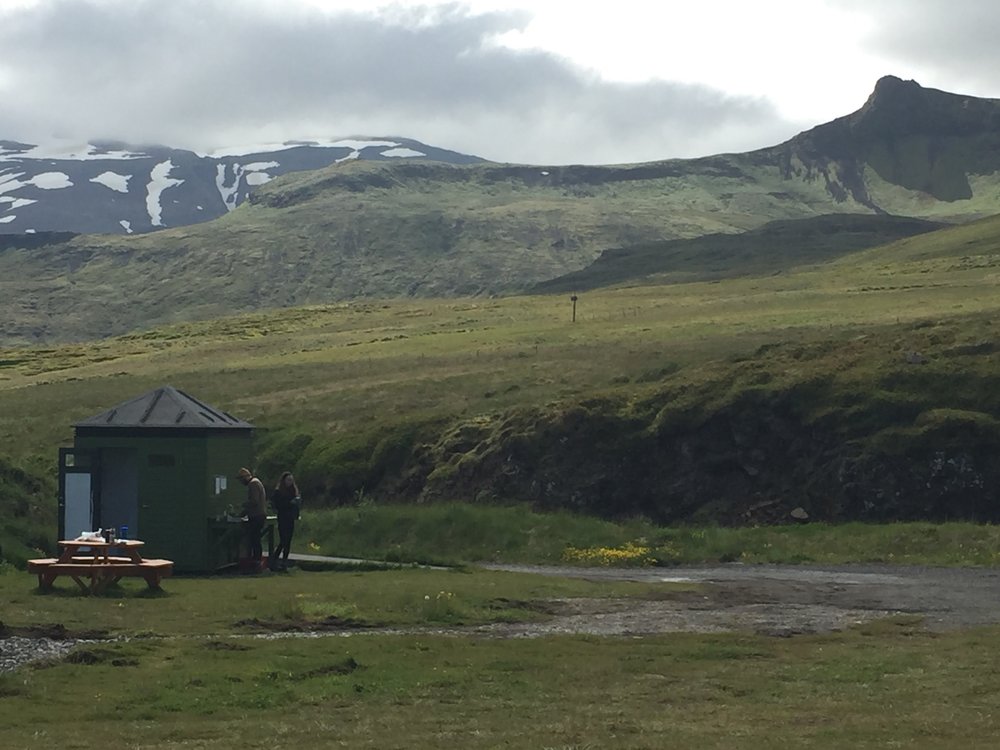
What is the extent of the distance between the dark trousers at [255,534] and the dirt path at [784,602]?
6756 millimetres

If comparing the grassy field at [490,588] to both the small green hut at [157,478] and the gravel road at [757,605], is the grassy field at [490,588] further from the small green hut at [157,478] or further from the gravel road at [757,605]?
the small green hut at [157,478]

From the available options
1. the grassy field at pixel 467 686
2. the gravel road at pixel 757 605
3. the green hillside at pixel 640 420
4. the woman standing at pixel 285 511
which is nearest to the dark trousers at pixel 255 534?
the woman standing at pixel 285 511

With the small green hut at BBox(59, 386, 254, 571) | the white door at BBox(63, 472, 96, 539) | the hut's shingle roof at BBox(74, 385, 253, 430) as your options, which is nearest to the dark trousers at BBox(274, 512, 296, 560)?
the small green hut at BBox(59, 386, 254, 571)

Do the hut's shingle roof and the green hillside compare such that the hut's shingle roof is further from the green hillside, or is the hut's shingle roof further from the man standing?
the green hillside

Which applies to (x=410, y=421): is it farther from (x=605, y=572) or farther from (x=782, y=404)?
(x=605, y=572)

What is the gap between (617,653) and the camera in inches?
858

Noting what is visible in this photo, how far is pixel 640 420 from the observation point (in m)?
50.4

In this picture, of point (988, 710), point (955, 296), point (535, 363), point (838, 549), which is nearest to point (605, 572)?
point (838, 549)

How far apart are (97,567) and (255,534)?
23.3ft

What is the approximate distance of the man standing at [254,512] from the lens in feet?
113

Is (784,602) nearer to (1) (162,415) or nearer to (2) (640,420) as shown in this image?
(1) (162,415)

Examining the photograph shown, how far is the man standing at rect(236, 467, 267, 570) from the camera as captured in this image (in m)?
34.5

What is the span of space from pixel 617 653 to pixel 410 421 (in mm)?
36081

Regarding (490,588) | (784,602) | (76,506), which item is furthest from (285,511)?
(784,602)
